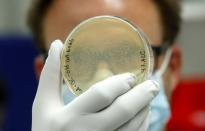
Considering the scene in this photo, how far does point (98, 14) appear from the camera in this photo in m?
1.32

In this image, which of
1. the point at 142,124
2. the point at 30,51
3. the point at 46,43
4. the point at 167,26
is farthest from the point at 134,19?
the point at 30,51

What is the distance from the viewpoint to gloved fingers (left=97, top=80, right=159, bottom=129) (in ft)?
3.04

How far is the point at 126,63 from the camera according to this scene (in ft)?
3.23

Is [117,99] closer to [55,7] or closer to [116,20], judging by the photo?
[116,20]

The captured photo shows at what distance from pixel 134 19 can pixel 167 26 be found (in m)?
0.22

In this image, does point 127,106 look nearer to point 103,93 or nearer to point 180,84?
point 103,93

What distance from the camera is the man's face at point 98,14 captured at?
1320mm

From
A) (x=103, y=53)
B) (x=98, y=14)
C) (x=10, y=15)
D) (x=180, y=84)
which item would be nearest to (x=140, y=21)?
(x=98, y=14)

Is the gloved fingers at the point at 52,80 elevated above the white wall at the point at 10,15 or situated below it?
below

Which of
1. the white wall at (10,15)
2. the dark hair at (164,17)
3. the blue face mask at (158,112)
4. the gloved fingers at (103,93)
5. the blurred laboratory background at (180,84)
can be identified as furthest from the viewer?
the white wall at (10,15)

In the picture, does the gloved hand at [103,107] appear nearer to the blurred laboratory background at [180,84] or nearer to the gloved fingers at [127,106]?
the gloved fingers at [127,106]

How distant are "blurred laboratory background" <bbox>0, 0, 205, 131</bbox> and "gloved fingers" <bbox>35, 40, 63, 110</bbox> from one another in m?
1.12

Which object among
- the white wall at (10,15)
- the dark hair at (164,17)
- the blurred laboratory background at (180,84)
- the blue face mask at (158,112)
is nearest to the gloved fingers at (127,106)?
the blue face mask at (158,112)

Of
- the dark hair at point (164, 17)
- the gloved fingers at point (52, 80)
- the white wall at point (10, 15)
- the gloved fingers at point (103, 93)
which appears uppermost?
the white wall at point (10, 15)
